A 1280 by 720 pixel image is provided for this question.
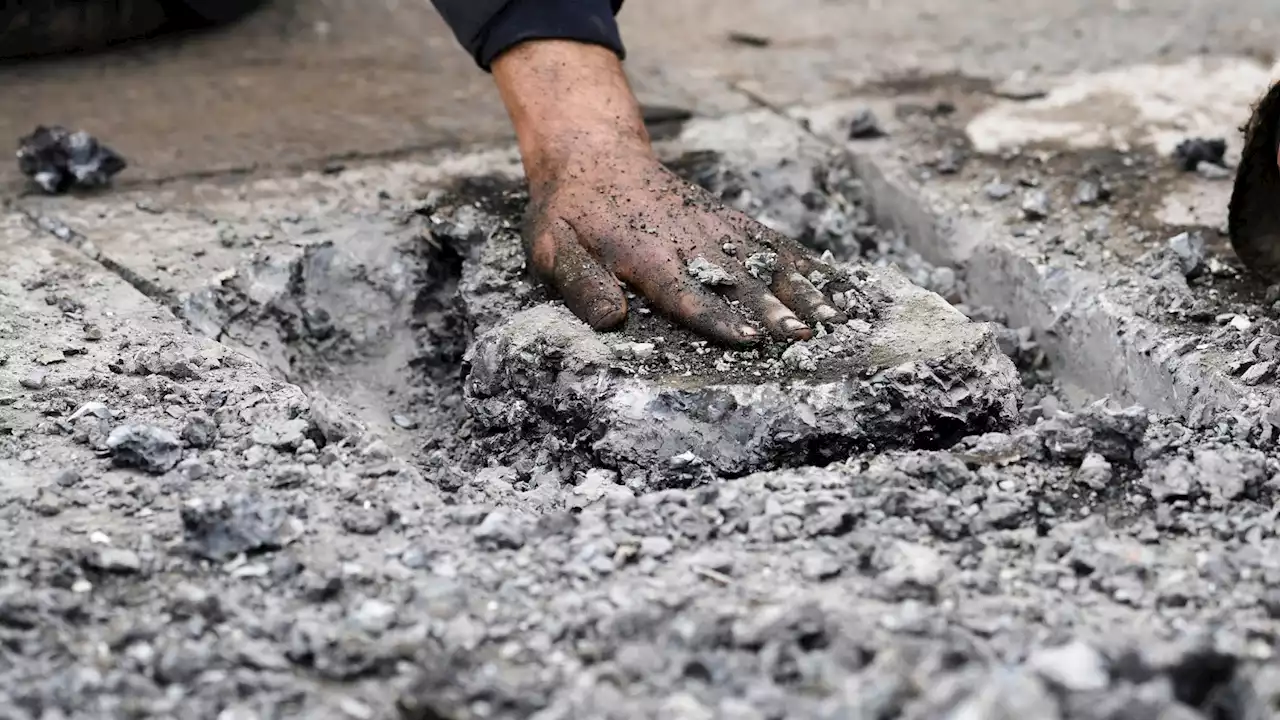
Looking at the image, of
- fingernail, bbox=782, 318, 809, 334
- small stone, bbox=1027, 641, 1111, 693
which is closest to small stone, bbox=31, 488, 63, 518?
fingernail, bbox=782, 318, 809, 334

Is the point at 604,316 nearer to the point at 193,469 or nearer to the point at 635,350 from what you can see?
the point at 635,350

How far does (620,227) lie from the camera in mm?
1979

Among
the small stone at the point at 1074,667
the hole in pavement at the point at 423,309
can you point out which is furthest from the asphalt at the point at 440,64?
the small stone at the point at 1074,667

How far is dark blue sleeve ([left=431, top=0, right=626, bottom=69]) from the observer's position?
92.3 inches

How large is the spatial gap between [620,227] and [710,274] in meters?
0.21

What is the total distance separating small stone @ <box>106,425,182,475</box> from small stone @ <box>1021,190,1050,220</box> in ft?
5.25

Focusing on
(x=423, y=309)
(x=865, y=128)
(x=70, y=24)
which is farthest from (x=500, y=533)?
(x=70, y=24)

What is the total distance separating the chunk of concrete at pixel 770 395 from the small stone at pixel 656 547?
0.29 metres

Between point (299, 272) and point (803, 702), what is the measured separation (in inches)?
55.4

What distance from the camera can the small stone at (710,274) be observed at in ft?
6.06

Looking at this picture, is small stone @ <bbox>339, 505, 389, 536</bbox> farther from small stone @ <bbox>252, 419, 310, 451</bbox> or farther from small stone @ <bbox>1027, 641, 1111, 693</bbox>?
small stone @ <bbox>1027, 641, 1111, 693</bbox>

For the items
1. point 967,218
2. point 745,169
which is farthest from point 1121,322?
point 745,169

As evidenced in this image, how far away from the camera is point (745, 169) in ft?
8.32

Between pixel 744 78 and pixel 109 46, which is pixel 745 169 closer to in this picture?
pixel 744 78
